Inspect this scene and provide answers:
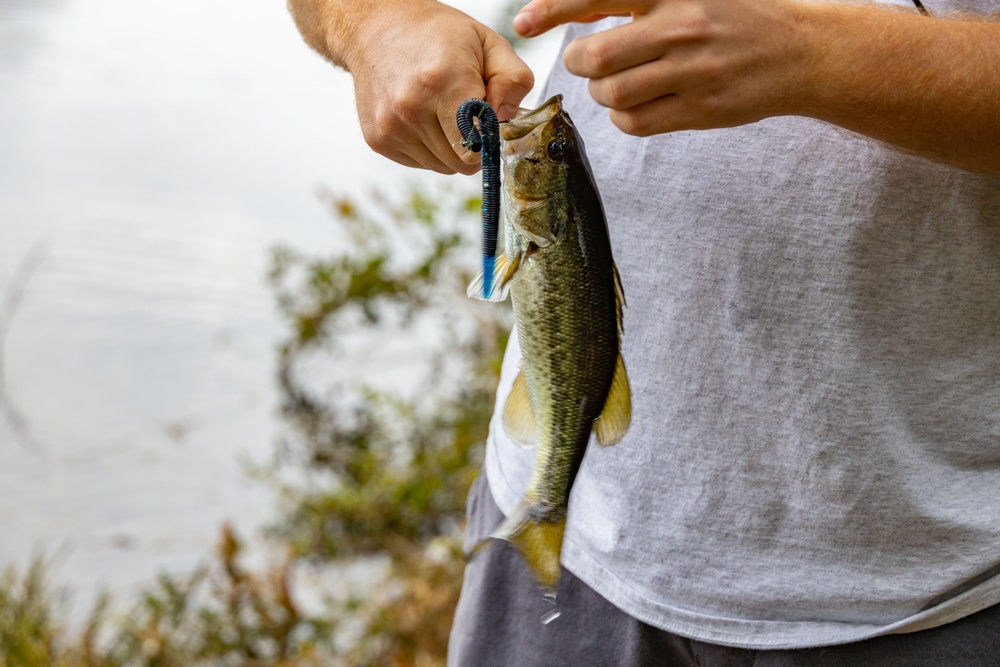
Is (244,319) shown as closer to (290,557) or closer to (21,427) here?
(21,427)

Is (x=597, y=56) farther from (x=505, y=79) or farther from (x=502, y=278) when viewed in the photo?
(x=502, y=278)

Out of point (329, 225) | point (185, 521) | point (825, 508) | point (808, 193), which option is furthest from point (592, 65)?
point (329, 225)

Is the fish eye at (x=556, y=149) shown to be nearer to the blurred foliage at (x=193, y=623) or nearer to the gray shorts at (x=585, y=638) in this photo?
the gray shorts at (x=585, y=638)

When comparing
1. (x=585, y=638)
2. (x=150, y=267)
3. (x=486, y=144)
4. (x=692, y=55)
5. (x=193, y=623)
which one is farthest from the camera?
(x=150, y=267)

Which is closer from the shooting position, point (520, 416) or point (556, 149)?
point (556, 149)

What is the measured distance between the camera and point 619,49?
1147mm

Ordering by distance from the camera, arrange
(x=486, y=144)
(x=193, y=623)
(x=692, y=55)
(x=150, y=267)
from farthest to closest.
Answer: (x=150, y=267) < (x=193, y=623) < (x=486, y=144) < (x=692, y=55)

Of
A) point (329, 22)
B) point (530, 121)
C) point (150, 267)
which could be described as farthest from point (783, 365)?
point (150, 267)

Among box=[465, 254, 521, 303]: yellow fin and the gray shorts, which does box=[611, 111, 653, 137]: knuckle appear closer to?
box=[465, 254, 521, 303]: yellow fin

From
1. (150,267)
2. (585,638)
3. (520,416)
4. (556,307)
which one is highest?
(556,307)

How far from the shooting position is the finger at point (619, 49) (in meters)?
1.13

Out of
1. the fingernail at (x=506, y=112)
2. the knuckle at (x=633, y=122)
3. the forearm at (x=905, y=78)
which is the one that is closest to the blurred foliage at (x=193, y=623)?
the fingernail at (x=506, y=112)

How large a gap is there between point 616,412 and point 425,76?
54 centimetres

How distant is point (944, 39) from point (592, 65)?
433 millimetres
